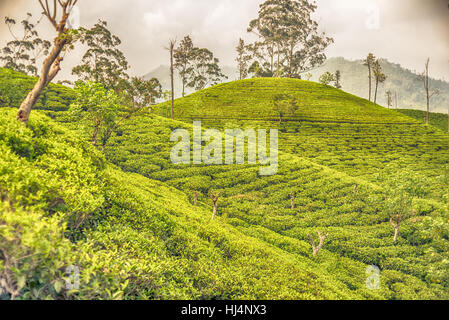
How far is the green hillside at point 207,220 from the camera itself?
138 inches

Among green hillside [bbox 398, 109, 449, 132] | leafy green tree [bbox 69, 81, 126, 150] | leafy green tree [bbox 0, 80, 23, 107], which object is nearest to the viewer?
leafy green tree [bbox 69, 81, 126, 150]

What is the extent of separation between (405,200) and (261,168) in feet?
40.8

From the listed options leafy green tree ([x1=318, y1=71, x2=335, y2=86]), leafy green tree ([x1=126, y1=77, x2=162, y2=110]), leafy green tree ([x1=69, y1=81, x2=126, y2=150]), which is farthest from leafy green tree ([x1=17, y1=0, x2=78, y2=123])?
leafy green tree ([x1=318, y1=71, x2=335, y2=86])

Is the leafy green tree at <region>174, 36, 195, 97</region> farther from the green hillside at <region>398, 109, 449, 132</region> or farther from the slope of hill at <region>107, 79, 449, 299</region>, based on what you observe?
the green hillside at <region>398, 109, 449, 132</region>

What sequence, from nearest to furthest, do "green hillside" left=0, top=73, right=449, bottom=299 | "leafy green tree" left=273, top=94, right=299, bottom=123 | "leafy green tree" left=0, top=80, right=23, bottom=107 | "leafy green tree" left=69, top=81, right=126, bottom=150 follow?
"green hillside" left=0, top=73, right=449, bottom=299, "leafy green tree" left=69, top=81, right=126, bottom=150, "leafy green tree" left=0, top=80, right=23, bottom=107, "leafy green tree" left=273, top=94, right=299, bottom=123

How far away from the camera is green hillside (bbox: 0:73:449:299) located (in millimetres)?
3518

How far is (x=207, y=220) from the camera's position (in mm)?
12141

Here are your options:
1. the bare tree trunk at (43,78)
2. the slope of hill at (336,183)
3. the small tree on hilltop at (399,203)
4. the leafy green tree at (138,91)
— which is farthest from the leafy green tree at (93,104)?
the small tree on hilltop at (399,203)

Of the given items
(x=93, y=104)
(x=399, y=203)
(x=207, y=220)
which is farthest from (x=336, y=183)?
(x=93, y=104)

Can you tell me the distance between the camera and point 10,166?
3.97 metres

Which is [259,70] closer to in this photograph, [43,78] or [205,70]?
[205,70]

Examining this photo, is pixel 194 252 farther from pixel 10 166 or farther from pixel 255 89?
pixel 255 89
